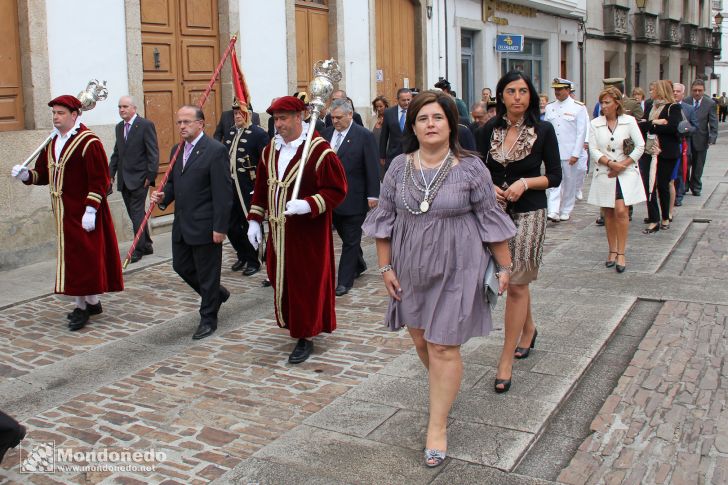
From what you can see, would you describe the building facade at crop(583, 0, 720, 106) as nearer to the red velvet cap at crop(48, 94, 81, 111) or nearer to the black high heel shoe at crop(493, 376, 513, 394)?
the red velvet cap at crop(48, 94, 81, 111)

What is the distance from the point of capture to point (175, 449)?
4.47 meters


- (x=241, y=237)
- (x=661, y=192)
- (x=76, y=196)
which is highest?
(x=76, y=196)

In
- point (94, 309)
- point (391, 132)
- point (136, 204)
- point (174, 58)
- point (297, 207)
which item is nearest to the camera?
point (297, 207)

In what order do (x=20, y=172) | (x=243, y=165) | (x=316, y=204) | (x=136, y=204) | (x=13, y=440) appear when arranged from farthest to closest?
1. (x=136, y=204)
2. (x=243, y=165)
3. (x=20, y=172)
4. (x=316, y=204)
5. (x=13, y=440)

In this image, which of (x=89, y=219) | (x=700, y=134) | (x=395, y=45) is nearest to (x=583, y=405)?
(x=89, y=219)

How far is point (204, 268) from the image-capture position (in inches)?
259

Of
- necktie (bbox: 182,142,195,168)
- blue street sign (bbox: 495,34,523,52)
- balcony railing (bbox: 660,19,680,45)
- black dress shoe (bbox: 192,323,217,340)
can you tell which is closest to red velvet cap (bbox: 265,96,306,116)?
necktie (bbox: 182,142,195,168)

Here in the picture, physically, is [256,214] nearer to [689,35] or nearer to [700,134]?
[700,134]

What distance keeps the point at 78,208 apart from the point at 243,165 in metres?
2.32

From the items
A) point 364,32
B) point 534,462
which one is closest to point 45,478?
point 534,462

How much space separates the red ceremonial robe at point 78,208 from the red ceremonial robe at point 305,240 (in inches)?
65.2

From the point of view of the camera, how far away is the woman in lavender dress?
4.16 metres

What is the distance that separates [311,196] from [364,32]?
10.9 metres

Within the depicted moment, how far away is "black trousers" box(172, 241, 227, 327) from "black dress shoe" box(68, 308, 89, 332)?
0.97 m
